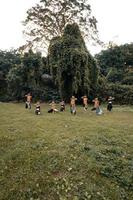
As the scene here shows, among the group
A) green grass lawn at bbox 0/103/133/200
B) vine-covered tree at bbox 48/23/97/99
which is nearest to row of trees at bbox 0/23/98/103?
vine-covered tree at bbox 48/23/97/99

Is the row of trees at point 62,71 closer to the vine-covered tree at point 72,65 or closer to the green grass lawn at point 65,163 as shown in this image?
the vine-covered tree at point 72,65

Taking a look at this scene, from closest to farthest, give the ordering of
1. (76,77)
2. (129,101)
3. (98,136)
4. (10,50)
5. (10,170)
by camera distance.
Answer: (10,170), (98,136), (76,77), (129,101), (10,50)

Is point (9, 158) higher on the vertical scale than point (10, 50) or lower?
lower

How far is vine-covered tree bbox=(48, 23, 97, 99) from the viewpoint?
1230 inches

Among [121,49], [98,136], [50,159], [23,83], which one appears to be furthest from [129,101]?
[50,159]

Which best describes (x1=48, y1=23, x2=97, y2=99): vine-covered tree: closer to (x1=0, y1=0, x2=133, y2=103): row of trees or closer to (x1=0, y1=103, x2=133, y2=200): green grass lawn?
(x1=0, y1=0, x2=133, y2=103): row of trees

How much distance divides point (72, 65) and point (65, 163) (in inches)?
814

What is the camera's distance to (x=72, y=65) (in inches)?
1227

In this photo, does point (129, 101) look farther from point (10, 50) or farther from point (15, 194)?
point (15, 194)

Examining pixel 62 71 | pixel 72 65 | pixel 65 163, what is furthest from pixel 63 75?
pixel 65 163

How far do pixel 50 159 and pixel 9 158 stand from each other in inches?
62.4

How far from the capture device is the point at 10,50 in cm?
4234

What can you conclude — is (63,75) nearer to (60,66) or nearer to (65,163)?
(60,66)

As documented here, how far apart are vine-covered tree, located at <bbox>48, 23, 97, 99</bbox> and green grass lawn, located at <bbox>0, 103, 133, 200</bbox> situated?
15.4m
